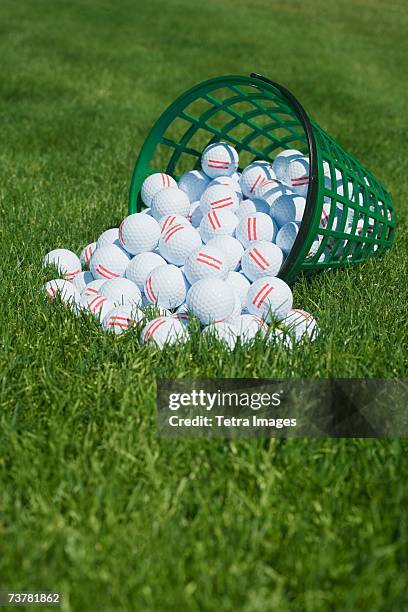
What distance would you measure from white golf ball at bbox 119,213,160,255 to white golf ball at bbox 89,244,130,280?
7cm

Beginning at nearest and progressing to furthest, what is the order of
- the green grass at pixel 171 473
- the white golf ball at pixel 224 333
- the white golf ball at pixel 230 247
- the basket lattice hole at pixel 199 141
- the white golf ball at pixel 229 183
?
1. the green grass at pixel 171 473
2. the white golf ball at pixel 224 333
3. the white golf ball at pixel 230 247
4. the white golf ball at pixel 229 183
5. the basket lattice hole at pixel 199 141

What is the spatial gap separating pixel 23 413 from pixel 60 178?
3671 millimetres

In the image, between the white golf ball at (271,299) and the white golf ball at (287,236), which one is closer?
the white golf ball at (271,299)

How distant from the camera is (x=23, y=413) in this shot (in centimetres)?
217

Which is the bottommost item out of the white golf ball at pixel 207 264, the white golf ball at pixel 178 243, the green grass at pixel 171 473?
the green grass at pixel 171 473

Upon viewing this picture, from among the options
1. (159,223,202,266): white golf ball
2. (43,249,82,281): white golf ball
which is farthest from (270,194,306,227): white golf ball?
(43,249,82,281): white golf ball

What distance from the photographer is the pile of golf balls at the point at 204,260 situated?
278 centimetres

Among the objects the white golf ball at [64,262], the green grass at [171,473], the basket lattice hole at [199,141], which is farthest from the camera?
the basket lattice hole at [199,141]

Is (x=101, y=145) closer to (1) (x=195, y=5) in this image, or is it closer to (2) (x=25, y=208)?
(2) (x=25, y=208)

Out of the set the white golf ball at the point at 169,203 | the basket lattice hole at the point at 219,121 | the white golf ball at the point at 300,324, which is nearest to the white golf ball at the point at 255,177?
the white golf ball at the point at 169,203

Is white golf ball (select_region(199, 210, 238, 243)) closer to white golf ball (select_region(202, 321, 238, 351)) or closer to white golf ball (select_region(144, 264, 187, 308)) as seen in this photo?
white golf ball (select_region(144, 264, 187, 308))

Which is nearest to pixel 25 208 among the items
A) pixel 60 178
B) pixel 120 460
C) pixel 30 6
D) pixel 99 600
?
pixel 60 178

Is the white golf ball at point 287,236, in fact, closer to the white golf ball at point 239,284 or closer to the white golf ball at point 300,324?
the white golf ball at point 239,284

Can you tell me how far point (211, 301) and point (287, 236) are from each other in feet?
2.37
